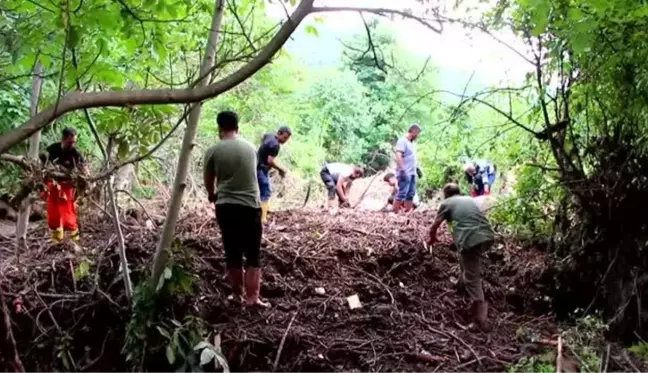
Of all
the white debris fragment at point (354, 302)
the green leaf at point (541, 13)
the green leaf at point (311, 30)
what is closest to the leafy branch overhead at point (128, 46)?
the green leaf at point (311, 30)

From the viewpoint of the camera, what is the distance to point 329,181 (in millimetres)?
11211

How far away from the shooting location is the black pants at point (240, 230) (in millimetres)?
5691

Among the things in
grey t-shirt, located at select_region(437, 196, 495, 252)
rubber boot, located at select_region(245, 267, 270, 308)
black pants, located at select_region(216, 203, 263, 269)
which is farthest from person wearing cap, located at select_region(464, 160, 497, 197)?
black pants, located at select_region(216, 203, 263, 269)

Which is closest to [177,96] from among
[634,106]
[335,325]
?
[335,325]

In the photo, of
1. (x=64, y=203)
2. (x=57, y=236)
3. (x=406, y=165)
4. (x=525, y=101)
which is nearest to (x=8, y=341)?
(x=64, y=203)

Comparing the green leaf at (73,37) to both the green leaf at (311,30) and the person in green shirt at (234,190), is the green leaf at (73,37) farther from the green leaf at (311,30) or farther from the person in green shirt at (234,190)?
the person in green shirt at (234,190)

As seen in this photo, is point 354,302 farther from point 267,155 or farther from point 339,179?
point 339,179

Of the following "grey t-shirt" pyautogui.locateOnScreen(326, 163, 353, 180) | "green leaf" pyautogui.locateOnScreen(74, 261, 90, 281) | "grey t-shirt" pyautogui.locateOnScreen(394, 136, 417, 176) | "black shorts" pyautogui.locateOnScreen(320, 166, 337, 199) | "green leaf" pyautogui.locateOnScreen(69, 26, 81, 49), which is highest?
"green leaf" pyautogui.locateOnScreen(69, 26, 81, 49)

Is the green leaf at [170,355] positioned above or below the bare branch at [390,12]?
below

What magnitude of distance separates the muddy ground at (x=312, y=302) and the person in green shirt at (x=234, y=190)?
468mm

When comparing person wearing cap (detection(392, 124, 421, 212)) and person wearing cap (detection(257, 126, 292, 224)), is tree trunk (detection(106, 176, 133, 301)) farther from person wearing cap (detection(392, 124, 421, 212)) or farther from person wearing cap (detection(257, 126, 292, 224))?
person wearing cap (detection(392, 124, 421, 212))

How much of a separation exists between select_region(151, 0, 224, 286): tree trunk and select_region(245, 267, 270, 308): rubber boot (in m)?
0.77

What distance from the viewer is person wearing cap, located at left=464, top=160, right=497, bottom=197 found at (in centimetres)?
1104

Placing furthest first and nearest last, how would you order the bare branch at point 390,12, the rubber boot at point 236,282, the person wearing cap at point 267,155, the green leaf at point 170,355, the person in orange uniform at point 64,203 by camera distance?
1. the person wearing cap at point 267,155
2. the person in orange uniform at point 64,203
3. the rubber boot at point 236,282
4. the green leaf at point 170,355
5. the bare branch at point 390,12
